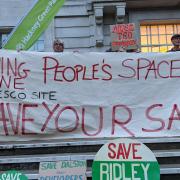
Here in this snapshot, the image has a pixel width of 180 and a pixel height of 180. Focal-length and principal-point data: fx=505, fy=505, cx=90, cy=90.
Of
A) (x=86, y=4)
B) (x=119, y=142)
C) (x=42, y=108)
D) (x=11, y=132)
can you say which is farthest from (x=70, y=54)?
(x=86, y=4)

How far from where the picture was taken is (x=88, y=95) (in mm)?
6289

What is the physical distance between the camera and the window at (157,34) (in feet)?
45.3

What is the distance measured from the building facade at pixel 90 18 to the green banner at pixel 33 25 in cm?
528

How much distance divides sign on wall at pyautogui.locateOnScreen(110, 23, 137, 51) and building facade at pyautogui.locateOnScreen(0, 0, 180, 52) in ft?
17.8

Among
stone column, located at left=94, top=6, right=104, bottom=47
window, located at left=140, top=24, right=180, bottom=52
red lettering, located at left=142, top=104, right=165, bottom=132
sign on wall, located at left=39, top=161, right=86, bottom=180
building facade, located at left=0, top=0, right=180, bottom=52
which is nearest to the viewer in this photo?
sign on wall, located at left=39, top=161, right=86, bottom=180

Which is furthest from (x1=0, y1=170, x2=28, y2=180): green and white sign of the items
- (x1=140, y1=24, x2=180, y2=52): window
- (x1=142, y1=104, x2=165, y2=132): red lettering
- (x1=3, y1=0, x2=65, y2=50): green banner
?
(x1=140, y1=24, x2=180, y2=52): window

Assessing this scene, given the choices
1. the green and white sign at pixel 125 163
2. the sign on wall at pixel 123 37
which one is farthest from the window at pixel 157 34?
the green and white sign at pixel 125 163

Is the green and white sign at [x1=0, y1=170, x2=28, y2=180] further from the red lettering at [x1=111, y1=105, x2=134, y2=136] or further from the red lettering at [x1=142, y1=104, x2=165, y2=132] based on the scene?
the red lettering at [x1=142, y1=104, x2=165, y2=132]

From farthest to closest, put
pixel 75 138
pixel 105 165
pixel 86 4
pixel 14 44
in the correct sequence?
pixel 86 4 < pixel 14 44 < pixel 75 138 < pixel 105 165

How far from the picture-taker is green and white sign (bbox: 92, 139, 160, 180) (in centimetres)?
463

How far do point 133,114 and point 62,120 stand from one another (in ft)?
2.88

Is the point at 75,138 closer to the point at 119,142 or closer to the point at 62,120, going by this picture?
the point at 62,120

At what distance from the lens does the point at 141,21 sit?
44.4 feet

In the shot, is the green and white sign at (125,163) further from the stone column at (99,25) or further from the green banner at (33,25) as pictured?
the stone column at (99,25)
